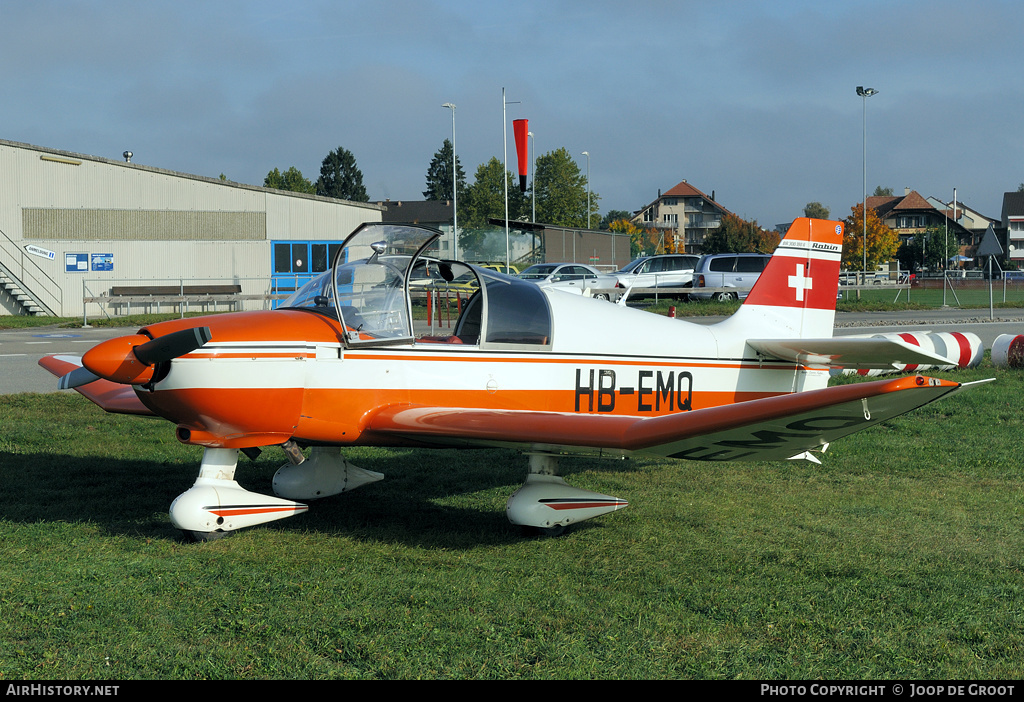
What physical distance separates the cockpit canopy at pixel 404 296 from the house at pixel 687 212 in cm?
11460

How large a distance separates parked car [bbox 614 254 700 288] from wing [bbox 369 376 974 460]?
25079mm

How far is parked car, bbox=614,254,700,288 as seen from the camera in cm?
3105

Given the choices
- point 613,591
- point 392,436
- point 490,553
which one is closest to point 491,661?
point 613,591

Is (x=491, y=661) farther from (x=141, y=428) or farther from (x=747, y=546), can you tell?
(x=141, y=428)

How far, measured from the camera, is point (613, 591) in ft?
16.3

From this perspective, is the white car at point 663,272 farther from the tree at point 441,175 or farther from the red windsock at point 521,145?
the tree at point 441,175

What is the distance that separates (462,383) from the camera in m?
6.22

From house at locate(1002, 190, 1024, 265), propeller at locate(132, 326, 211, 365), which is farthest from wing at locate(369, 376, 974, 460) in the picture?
house at locate(1002, 190, 1024, 265)

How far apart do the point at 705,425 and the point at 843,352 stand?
2.71 m

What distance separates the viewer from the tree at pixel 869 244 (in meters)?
65.2

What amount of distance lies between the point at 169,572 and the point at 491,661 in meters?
2.27

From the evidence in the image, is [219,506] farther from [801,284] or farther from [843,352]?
[801,284]

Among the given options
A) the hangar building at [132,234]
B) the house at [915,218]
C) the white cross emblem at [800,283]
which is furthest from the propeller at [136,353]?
the house at [915,218]

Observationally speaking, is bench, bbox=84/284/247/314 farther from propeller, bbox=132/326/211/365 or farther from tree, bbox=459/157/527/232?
tree, bbox=459/157/527/232
